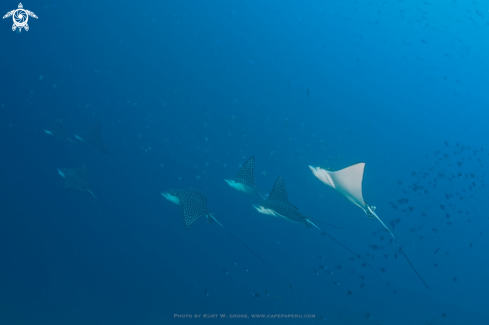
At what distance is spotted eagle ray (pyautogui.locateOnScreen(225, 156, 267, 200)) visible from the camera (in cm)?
451

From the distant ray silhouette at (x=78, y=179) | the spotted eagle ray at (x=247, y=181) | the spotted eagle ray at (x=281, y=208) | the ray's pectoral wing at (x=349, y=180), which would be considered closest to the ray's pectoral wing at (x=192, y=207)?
the spotted eagle ray at (x=247, y=181)

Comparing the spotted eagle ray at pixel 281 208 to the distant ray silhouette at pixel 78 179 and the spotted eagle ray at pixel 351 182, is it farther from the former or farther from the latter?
the distant ray silhouette at pixel 78 179

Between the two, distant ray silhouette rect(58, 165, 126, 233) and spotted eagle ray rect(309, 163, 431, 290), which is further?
distant ray silhouette rect(58, 165, 126, 233)

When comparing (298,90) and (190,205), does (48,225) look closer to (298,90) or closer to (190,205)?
(190,205)

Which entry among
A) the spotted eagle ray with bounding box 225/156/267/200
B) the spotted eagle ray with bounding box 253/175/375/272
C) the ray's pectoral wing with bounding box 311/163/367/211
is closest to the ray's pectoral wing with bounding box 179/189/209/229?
the spotted eagle ray with bounding box 225/156/267/200

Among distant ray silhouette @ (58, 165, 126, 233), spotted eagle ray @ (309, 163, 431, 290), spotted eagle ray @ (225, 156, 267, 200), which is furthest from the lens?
distant ray silhouette @ (58, 165, 126, 233)

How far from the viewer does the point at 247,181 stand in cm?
464

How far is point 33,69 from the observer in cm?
1041

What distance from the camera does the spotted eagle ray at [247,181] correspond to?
4508 millimetres

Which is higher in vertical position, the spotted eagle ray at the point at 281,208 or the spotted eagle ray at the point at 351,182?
the spotted eagle ray at the point at 351,182

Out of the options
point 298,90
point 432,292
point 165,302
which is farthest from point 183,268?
point 298,90

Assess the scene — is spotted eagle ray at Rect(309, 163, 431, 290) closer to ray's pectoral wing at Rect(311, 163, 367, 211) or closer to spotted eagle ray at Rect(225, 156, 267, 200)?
ray's pectoral wing at Rect(311, 163, 367, 211)

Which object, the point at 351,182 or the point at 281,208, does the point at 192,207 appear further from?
the point at 351,182

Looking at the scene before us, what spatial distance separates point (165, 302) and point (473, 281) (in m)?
10.9
